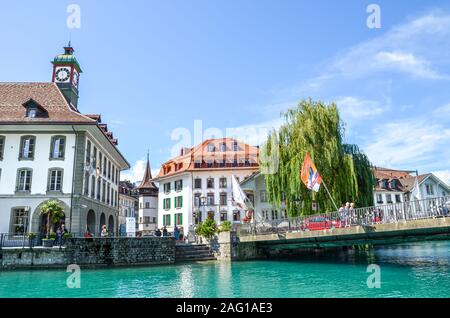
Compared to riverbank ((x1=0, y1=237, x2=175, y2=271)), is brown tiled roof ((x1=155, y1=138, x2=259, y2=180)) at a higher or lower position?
higher

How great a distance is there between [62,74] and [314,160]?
2694 centimetres

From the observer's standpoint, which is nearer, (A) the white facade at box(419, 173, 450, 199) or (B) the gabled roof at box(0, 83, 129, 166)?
(B) the gabled roof at box(0, 83, 129, 166)

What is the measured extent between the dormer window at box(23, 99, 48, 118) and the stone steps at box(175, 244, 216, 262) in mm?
15274

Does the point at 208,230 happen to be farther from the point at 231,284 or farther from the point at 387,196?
the point at 387,196

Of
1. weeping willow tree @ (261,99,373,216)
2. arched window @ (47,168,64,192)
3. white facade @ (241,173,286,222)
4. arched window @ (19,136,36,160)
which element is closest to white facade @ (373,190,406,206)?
white facade @ (241,173,286,222)

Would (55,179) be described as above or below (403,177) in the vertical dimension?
below

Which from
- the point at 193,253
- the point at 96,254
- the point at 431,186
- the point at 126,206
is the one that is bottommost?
the point at 193,253

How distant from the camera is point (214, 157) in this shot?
52469 mm

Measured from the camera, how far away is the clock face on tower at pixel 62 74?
1464 inches

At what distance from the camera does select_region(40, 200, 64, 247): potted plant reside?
24141 mm

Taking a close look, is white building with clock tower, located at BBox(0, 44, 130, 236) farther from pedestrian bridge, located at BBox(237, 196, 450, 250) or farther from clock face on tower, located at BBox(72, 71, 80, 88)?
pedestrian bridge, located at BBox(237, 196, 450, 250)

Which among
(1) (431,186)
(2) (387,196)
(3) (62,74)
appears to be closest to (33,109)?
(3) (62,74)
